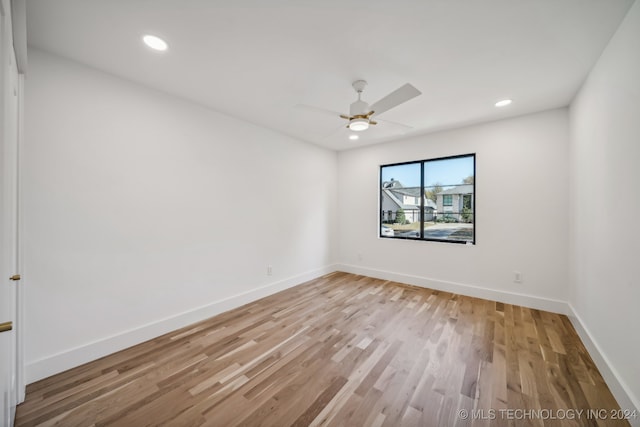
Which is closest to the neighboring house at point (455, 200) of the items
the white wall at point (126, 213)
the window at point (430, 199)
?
the window at point (430, 199)

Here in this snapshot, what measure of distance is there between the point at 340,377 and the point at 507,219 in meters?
3.06

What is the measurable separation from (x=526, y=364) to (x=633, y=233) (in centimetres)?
129

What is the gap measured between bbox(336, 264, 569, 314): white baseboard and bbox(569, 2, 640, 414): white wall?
1.88 ft

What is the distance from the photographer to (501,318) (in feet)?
9.57

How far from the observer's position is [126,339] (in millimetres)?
2291

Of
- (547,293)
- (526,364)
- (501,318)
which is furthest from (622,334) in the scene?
(547,293)

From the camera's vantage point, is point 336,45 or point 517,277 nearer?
point 336,45

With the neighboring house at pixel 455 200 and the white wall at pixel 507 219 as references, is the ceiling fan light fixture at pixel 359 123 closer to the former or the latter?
the white wall at pixel 507 219

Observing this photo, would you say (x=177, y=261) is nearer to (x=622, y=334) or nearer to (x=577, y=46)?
(x=622, y=334)

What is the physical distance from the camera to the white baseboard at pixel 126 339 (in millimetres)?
1894

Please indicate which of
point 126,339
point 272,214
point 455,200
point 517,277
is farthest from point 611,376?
point 126,339

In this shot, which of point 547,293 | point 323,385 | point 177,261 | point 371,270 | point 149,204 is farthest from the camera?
point 371,270

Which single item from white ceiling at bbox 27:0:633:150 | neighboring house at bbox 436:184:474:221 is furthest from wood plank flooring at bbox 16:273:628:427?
white ceiling at bbox 27:0:633:150

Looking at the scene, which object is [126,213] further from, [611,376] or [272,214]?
[611,376]
